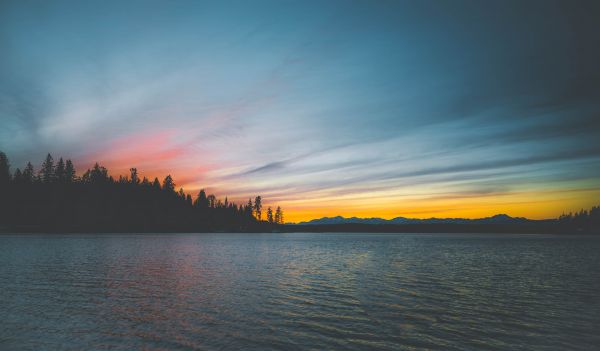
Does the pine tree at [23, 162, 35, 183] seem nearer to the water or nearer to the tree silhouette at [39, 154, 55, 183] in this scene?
the tree silhouette at [39, 154, 55, 183]

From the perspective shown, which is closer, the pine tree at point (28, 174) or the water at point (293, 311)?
Result: the water at point (293, 311)

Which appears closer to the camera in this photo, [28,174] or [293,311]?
[293,311]

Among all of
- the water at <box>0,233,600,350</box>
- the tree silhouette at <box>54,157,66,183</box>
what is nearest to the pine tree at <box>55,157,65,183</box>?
the tree silhouette at <box>54,157,66,183</box>

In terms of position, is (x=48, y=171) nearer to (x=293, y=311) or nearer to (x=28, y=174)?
(x=28, y=174)

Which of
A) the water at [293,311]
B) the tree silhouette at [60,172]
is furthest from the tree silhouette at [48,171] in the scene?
the water at [293,311]

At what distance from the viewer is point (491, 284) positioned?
3609 centimetres

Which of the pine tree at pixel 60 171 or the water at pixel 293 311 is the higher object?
the pine tree at pixel 60 171

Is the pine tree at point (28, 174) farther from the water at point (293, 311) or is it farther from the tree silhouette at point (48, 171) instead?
the water at point (293, 311)

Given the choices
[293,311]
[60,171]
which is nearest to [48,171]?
[60,171]

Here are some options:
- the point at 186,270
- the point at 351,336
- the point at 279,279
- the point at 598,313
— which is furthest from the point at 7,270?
the point at 598,313

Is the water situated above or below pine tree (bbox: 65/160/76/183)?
below

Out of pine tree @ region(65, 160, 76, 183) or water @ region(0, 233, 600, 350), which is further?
pine tree @ region(65, 160, 76, 183)

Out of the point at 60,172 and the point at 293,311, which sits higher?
the point at 60,172

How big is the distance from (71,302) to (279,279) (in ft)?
65.8
